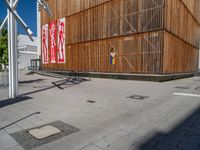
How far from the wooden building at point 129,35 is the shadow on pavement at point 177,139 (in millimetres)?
10756

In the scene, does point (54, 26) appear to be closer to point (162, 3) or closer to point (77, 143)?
point (162, 3)

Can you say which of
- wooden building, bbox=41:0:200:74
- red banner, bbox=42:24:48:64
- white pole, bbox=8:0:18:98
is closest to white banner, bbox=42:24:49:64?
red banner, bbox=42:24:48:64

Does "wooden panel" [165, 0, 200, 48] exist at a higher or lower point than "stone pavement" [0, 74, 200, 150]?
higher

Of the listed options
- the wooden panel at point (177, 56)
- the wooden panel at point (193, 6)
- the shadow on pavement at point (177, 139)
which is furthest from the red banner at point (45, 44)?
the shadow on pavement at point (177, 139)

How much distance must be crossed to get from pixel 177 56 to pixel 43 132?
690 inches

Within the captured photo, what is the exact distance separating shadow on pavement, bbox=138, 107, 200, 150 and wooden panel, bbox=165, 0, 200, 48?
1248 cm

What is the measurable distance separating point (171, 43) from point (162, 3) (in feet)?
13.0

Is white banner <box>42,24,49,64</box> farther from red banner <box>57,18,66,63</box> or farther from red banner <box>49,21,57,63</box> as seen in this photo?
red banner <box>57,18,66,63</box>

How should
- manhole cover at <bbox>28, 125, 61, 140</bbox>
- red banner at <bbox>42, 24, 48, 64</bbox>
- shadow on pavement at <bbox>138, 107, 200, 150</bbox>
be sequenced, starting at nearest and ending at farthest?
1. shadow on pavement at <bbox>138, 107, 200, 150</bbox>
2. manhole cover at <bbox>28, 125, 61, 140</bbox>
3. red banner at <bbox>42, 24, 48, 64</bbox>

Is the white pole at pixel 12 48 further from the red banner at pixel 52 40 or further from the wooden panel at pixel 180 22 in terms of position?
the red banner at pixel 52 40

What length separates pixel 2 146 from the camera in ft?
11.0

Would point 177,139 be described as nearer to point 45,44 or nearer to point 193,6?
point 193,6

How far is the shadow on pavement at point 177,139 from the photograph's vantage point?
126 inches

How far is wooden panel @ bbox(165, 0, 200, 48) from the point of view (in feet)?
49.7
